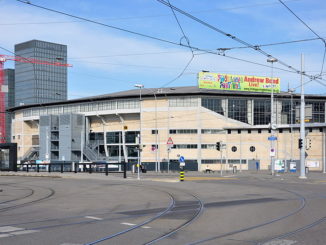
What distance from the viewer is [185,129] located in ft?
264

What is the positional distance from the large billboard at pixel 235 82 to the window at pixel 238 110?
11.0 ft

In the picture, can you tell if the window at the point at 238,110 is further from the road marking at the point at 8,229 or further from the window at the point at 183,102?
the road marking at the point at 8,229

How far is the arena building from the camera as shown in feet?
246

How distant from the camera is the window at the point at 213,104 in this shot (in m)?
81.5

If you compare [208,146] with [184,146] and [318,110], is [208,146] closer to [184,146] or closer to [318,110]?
[184,146]

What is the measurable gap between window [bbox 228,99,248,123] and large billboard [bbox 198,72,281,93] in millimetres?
3343

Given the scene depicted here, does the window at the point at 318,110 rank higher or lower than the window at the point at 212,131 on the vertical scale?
higher

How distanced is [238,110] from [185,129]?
11.3 metres

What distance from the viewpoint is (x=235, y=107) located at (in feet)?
271

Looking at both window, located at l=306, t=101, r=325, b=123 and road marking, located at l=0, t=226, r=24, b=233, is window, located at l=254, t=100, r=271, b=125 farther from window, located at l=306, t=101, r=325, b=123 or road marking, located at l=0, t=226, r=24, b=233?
road marking, located at l=0, t=226, r=24, b=233

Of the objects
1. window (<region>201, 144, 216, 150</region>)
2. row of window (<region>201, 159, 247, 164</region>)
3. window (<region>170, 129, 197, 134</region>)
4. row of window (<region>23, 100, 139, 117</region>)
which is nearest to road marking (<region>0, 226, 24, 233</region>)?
row of window (<region>201, 159, 247, 164</region>)

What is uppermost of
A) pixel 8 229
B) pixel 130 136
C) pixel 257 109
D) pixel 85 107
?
pixel 85 107

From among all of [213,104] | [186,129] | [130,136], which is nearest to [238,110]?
[213,104]

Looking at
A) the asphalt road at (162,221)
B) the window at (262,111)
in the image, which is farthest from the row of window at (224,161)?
the asphalt road at (162,221)
